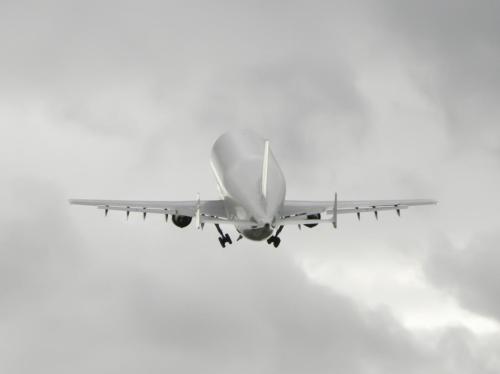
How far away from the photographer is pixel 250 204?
57.8 metres

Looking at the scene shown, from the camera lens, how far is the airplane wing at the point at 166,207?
6331 cm

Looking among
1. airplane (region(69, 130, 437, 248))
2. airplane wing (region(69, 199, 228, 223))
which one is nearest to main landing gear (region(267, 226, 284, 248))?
airplane (region(69, 130, 437, 248))

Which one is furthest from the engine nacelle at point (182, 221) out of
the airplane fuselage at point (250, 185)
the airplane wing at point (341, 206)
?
the airplane wing at point (341, 206)

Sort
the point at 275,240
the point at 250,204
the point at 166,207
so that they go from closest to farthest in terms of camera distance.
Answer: the point at 250,204, the point at 275,240, the point at 166,207

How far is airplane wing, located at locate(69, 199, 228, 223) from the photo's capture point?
2493 inches

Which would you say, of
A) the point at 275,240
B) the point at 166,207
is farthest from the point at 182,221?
the point at 275,240

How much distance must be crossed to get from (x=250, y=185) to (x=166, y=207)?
405 inches

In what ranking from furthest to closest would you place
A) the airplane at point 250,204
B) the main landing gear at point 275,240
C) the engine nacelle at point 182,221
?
the engine nacelle at point 182,221
the main landing gear at point 275,240
the airplane at point 250,204

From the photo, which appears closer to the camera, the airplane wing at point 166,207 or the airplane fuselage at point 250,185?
the airplane fuselage at point 250,185

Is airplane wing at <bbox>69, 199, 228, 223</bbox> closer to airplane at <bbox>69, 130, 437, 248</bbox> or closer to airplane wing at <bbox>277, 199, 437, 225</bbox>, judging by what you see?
airplane at <bbox>69, 130, 437, 248</bbox>

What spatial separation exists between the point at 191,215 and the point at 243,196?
654cm

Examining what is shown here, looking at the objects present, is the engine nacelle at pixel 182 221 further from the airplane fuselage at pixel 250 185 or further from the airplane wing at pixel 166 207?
the airplane fuselage at pixel 250 185

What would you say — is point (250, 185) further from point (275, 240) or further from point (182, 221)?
point (182, 221)

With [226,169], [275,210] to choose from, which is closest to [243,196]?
→ [275,210]
